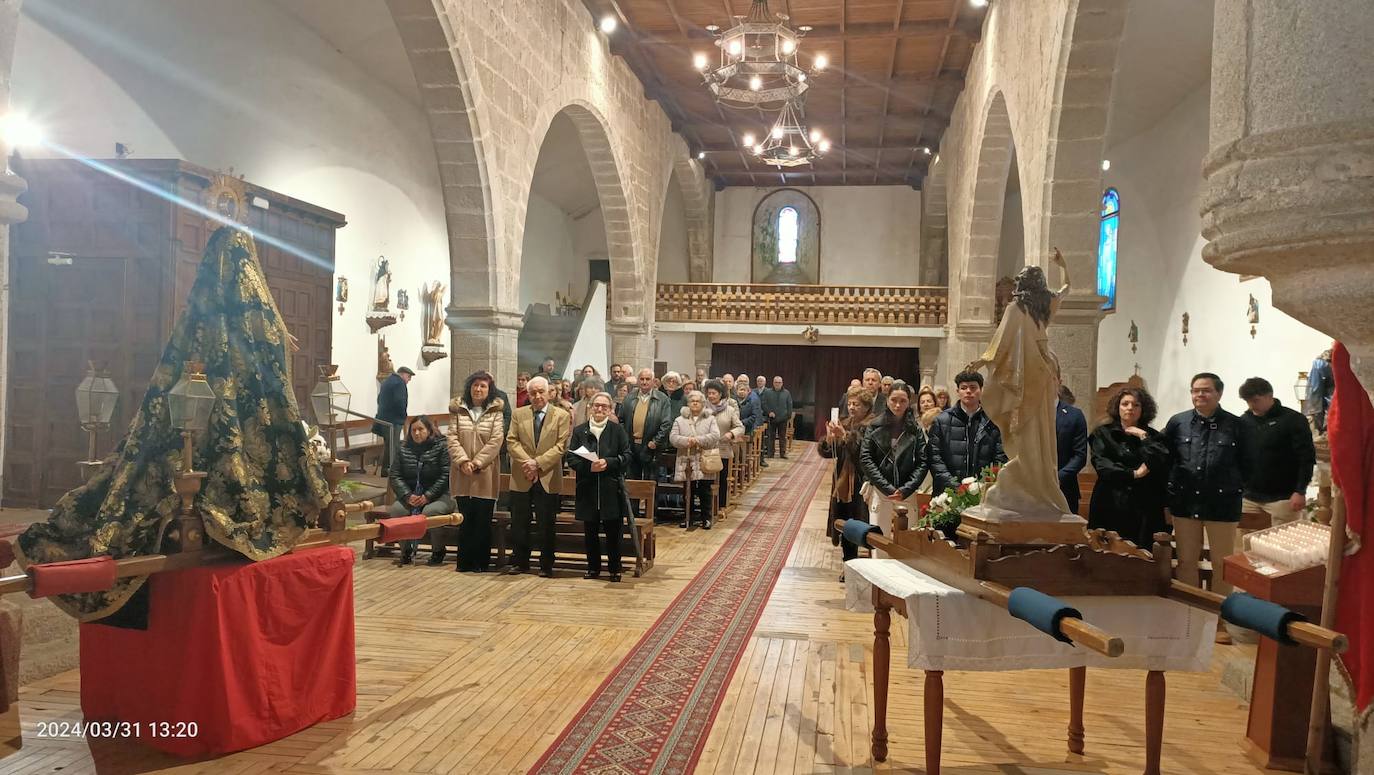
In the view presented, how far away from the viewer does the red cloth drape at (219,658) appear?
3680 millimetres

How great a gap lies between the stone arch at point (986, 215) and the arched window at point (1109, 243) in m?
1.69

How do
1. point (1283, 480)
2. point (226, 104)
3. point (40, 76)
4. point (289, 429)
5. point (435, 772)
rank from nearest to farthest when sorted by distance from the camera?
point (435, 772) < point (289, 429) < point (1283, 480) < point (40, 76) < point (226, 104)

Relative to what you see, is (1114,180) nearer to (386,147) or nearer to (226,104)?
(386,147)

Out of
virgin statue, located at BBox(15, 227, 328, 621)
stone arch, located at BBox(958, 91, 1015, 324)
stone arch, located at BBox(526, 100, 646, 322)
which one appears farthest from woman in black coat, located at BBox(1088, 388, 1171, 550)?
stone arch, located at BBox(526, 100, 646, 322)

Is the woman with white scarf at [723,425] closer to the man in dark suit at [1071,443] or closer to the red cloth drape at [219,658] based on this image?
the man in dark suit at [1071,443]

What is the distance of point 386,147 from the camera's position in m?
14.3

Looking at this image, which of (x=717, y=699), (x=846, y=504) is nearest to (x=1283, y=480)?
(x=846, y=504)

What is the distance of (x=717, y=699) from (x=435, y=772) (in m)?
1.46

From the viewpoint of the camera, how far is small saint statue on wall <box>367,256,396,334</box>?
13711 mm

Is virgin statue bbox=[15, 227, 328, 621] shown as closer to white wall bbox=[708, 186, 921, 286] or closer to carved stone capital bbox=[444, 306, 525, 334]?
carved stone capital bbox=[444, 306, 525, 334]

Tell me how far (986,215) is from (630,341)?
22.7 ft

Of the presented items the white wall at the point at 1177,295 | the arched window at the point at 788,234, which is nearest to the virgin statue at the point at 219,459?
the white wall at the point at 1177,295

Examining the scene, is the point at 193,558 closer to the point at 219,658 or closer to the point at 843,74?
the point at 219,658

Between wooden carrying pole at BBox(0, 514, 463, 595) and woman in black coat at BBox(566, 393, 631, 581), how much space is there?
2354 mm
